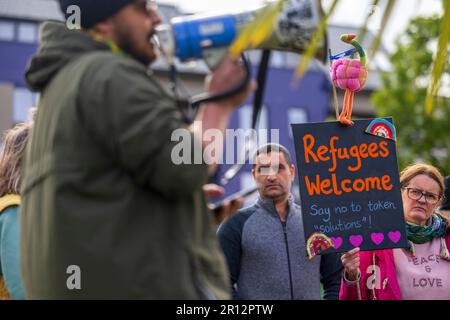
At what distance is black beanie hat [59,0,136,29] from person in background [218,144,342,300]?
2.00m

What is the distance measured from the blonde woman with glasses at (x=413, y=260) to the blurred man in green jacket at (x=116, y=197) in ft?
6.72

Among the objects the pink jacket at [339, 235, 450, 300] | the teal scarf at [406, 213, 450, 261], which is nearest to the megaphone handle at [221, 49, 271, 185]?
the pink jacket at [339, 235, 450, 300]

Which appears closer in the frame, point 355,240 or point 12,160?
point 12,160

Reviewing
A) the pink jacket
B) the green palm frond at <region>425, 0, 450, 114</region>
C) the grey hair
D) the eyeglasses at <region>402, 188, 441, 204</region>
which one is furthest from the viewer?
the eyeglasses at <region>402, 188, 441, 204</region>

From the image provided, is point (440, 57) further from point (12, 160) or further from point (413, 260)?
point (413, 260)

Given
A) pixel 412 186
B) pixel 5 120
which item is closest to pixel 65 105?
pixel 412 186

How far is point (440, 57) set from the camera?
1683 millimetres

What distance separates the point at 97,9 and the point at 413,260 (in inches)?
102

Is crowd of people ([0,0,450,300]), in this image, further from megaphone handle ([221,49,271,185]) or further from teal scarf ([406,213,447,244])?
teal scarf ([406,213,447,244])

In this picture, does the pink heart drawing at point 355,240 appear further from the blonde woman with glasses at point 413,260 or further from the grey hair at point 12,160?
the grey hair at point 12,160

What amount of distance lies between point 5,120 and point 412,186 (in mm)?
21130

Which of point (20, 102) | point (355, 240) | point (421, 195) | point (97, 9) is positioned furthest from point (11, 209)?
point (20, 102)

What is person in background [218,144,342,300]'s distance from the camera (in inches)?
157

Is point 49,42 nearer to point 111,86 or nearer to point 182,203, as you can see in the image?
point 111,86
